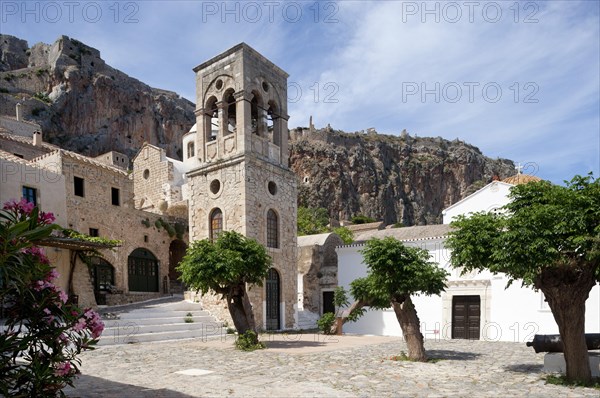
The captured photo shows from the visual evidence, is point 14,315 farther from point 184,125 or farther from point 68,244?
point 184,125

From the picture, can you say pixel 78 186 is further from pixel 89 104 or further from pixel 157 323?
pixel 89 104

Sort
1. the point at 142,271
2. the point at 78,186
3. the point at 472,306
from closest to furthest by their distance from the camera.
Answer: the point at 472,306, the point at 78,186, the point at 142,271

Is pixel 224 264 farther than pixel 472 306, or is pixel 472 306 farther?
pixel 472 306

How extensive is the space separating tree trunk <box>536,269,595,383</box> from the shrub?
8.13 m

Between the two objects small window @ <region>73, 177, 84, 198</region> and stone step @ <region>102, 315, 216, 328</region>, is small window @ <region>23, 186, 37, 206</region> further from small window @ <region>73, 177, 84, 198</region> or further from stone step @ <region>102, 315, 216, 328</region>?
stone step @ <region>102, 315, 216, 328</region>

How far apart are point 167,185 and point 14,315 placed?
91.9ft

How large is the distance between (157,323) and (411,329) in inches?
405

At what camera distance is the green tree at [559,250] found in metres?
7.95

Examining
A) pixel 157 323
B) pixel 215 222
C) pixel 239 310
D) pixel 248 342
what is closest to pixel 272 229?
pixel 215 222

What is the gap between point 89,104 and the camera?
190ft

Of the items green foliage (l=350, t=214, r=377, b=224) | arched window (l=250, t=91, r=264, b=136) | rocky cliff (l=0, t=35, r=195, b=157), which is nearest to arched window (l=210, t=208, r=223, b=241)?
arched window (l=250, t=91, r=264, b=136)

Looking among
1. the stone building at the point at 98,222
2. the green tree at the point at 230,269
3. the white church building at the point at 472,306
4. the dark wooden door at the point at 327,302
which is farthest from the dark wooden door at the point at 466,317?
the stone building at the point at 98,222

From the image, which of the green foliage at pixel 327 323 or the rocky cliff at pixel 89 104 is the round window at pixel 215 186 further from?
the rocky cliff at pixel 89 104

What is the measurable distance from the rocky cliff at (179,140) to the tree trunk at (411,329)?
53.3 meters
